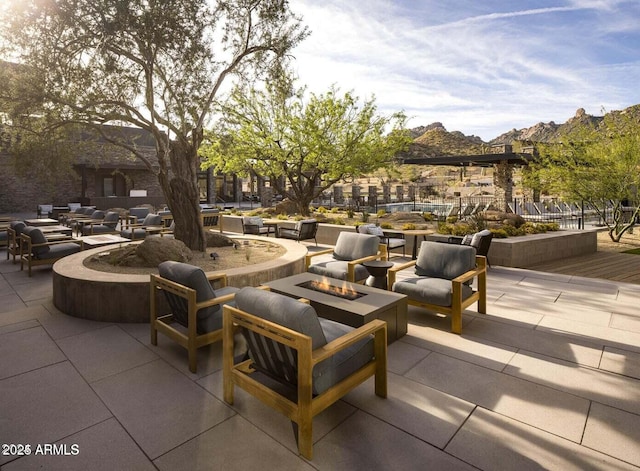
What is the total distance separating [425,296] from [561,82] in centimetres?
1998

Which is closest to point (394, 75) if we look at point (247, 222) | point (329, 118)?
point (329, 118)

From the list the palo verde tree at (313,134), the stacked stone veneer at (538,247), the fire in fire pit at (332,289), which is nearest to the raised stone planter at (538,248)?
the stacked stone veneer at (538,247)

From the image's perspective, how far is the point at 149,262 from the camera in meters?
6.07

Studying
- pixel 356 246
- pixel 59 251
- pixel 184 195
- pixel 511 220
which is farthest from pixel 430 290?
pixel 511 220

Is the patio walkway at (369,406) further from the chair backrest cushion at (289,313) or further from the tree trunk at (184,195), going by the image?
the tree trunk at (184,195)

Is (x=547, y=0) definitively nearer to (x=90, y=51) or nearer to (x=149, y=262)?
(x=90, y=51)

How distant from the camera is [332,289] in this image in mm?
4332

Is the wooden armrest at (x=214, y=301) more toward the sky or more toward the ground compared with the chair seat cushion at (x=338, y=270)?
more toward the sky

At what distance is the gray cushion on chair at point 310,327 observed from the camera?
7.70 feet

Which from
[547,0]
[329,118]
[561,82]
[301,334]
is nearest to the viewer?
[301,334]

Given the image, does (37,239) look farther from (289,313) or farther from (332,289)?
(289,313)

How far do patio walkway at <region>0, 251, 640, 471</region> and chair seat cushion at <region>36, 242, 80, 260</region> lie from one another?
3.71 m

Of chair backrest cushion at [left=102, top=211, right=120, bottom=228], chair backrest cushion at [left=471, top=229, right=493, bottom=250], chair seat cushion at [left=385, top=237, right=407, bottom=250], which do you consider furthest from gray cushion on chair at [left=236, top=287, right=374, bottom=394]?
chair backrest cushion at [left=102, top=211, right=120, bottom=228]

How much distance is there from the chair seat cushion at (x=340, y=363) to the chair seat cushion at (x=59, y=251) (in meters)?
7.32
